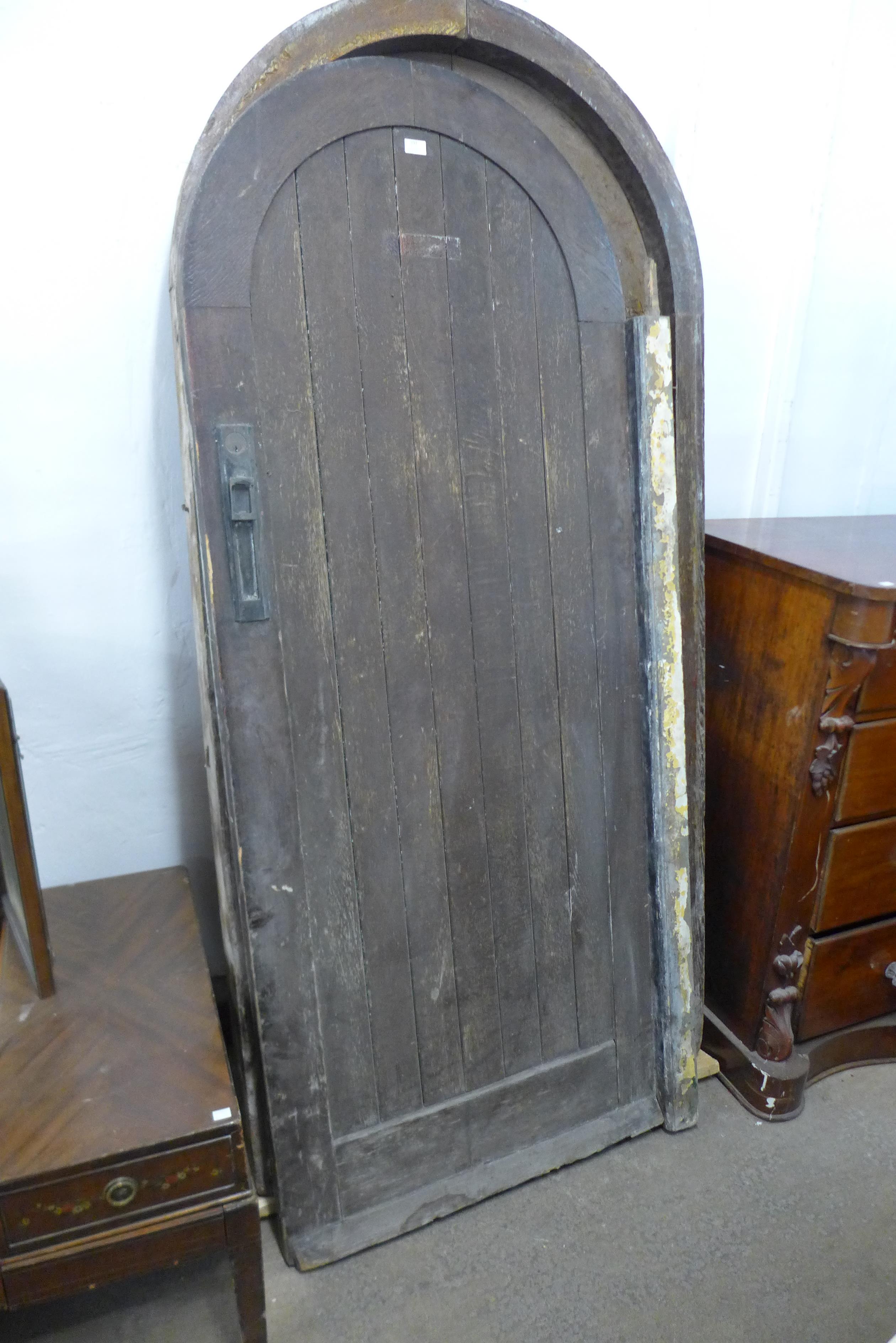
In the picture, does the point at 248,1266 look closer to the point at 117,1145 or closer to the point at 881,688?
the point at 117,1145

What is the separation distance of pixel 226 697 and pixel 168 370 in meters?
0.62

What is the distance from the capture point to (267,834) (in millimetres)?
A: 1325

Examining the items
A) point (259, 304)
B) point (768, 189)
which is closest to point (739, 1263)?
point (259, 304)

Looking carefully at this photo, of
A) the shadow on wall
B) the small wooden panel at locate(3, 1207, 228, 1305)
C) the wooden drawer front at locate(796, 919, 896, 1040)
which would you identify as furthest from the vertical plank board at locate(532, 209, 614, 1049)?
the small wooden panel at locate(3, 1207, 228, 1305)

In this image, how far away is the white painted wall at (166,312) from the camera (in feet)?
4.67

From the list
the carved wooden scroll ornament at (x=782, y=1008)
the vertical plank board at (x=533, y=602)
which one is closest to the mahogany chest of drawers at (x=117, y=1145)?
the vertical plank board at (x=533, y=602)

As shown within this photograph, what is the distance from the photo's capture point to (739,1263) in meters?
1.49

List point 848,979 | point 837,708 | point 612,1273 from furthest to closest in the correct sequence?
point 848,979 → point 837,708 → point 612,1273

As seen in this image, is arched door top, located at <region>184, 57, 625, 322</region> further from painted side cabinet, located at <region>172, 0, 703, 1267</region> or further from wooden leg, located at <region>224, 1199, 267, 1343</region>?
wooden leg, located at <region>224, 1199, 267, 1343</region>

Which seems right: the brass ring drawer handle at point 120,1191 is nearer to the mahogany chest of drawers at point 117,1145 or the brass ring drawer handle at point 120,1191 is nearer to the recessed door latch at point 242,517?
the mahogany chest of drawers at point 117,1145

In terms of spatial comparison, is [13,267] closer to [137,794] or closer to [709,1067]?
[137,794]

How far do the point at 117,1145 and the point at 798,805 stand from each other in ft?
3.92

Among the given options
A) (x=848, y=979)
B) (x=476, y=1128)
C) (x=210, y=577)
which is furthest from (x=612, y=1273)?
(x=210, y=577)

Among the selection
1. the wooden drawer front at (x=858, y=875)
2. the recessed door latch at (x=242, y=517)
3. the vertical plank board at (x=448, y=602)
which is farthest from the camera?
the wooden drawer front at (x=858, y=875)
